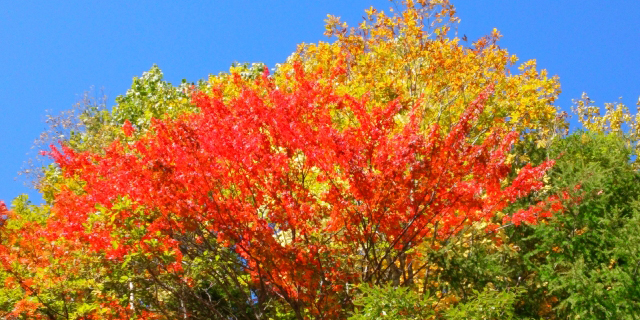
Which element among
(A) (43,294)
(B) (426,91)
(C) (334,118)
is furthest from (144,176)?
(B) (426,91)

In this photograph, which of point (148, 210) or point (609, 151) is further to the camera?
point (609, 151)

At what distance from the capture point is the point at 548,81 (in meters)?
19.5

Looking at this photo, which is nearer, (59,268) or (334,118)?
→ (59,268)

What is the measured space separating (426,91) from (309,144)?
6.52m

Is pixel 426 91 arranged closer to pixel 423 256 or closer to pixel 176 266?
pixel 423 256

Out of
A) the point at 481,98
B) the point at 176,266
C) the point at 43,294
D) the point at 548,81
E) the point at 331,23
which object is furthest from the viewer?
the point at 548,81

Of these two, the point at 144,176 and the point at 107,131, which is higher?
the point at 107,131

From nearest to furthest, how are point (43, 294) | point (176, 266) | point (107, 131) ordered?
1. point (43, 294)
2. point (176, 266)
3. point (107, 131)

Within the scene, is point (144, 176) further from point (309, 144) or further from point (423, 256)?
point (423, 256)

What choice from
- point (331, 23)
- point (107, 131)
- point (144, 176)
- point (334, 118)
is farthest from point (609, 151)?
point (107, 131)

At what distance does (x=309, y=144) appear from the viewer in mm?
10625

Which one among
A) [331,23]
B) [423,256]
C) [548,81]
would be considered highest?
[331,23]

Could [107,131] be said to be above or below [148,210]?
above

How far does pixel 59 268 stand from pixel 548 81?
14.7m
